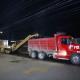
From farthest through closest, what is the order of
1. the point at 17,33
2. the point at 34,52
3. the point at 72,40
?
the point at 17,33 → the point at 34,52 → the point at 72,40

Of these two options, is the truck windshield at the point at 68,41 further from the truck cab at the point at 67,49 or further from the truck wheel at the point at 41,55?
the truck wheel at the point at 41,55

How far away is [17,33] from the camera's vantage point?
5647 cm

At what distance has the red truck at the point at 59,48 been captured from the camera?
54.3 ft

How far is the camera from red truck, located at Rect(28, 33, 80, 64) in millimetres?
16548

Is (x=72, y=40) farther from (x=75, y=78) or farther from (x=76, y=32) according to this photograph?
(x=76, y=32)

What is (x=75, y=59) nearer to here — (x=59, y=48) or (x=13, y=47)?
(x=59, y=48)

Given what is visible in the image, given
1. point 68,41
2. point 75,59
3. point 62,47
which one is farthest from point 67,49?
point 75,59

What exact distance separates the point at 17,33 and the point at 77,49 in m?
41.4

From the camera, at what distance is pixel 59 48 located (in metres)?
18.0

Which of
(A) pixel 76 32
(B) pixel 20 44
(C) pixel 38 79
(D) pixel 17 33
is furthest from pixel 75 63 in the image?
(D) pixel 17 33

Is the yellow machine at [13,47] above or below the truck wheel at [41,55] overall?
above

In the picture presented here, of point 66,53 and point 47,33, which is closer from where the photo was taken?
point 66,53

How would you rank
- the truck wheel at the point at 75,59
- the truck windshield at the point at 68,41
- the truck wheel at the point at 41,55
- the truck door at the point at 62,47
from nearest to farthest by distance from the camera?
1. the truck wheel at the point at 75,59
2. the truck door at the point at 62,47
3. the truck windshield at the point at 68,41
4. the truck wheel at the point at 41,55

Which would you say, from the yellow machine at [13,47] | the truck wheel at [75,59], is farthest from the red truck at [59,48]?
the yellow machine at [13,47]
